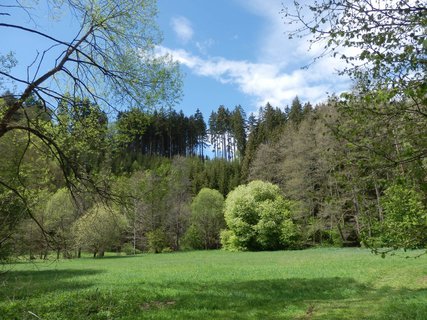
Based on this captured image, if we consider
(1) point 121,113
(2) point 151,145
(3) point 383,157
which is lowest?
(3) point 383,157

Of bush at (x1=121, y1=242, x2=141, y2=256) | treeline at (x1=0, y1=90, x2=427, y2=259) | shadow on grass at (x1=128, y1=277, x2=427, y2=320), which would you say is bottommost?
shadow on grass at (x1=128, y1=277, x2=427, y2=320)

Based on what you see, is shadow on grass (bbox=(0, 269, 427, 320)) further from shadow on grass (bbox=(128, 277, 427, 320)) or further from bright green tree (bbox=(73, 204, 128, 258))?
bright green tree (bbox=(73, 204, 128, 258))

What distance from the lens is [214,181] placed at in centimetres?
7381

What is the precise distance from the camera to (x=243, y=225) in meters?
43.9

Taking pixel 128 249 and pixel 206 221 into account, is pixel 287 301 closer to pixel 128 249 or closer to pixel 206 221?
pixel 128 249

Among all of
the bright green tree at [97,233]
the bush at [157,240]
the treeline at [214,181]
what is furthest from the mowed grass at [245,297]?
the bush at [157,240]

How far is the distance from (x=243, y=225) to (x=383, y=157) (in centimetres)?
3963

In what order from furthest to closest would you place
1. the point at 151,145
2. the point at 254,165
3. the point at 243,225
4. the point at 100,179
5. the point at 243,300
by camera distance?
the point at 151,145
the point at 254,165
the point at 243,225
the point at 243,300
the point at 100,179

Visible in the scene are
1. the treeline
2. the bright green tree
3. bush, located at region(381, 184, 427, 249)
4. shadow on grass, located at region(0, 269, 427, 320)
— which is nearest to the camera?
the treeline

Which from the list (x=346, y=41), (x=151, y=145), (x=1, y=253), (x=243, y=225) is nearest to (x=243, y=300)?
(x=346, y=41)

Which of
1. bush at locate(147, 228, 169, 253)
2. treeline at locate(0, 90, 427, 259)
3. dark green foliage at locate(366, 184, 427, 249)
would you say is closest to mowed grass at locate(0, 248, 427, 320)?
treeline at locate(0, 90, 427, 259)

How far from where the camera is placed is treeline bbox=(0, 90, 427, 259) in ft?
17.5

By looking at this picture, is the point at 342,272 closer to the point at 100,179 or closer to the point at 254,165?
the point at 100,179

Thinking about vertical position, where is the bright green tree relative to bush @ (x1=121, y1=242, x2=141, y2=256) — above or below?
above
